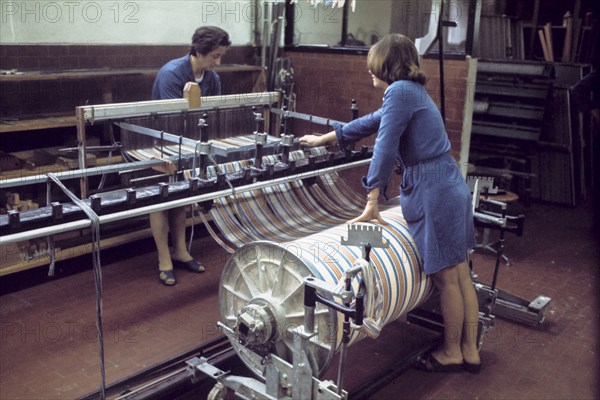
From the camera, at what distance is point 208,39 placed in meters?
3.75

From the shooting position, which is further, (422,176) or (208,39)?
(208,39)

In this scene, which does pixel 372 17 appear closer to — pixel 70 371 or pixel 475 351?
pixel 475 351

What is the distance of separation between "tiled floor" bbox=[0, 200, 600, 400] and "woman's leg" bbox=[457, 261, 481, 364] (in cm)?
11

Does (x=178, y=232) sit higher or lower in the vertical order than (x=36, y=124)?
lower

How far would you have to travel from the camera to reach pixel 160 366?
106 inches

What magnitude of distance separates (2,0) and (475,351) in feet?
11.9

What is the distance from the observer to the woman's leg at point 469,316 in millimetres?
2959

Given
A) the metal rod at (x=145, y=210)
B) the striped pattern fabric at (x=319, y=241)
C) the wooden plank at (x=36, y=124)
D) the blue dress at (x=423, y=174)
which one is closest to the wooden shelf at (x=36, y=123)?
the wooden plank at (x=36, y=124)

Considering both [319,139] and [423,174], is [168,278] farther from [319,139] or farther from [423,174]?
[423,174]

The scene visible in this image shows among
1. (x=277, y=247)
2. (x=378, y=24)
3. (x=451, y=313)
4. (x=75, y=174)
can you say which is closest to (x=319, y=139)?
(x=277, y=247)

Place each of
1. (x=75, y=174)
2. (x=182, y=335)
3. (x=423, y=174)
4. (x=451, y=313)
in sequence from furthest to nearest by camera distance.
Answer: (x=182, y=335) → (x=451, y=313) → (x=423, y=174) → (x=75, y=174)

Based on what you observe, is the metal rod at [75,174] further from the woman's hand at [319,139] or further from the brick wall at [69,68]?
the brick wall at [69,68]

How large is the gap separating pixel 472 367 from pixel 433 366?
20 cm

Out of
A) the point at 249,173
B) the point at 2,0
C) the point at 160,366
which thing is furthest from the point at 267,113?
the point at 160,366
